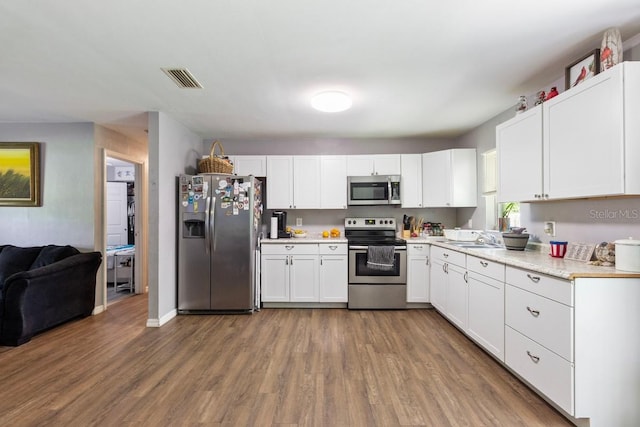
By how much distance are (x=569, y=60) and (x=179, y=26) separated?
9.03 feet

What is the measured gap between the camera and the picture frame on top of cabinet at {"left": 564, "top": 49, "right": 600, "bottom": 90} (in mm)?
1984

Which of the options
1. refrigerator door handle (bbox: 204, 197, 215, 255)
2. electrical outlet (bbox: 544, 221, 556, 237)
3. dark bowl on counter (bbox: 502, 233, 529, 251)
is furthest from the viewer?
refrigerator door handle (bbox: 204, 197, 215, 255)

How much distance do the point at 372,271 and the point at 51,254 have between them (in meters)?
3.76

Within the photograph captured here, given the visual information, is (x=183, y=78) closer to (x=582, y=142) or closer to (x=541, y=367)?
(x=582, y=142)

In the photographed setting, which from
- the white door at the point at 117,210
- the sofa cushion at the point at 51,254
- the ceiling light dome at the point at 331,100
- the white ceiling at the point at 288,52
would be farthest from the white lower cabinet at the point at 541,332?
the white door at the point at 117,210

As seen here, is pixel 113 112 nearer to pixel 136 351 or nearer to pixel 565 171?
pixel 136 351

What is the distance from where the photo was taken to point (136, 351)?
275 cm

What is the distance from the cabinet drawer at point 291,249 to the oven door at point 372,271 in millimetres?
500

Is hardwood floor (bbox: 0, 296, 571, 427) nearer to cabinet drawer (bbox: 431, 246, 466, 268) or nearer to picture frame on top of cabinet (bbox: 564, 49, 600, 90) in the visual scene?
cabinet drawer (bbox: 431, 246, 466, 268)

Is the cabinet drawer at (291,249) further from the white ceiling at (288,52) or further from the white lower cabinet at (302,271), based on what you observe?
the white ceiling at (288,52)

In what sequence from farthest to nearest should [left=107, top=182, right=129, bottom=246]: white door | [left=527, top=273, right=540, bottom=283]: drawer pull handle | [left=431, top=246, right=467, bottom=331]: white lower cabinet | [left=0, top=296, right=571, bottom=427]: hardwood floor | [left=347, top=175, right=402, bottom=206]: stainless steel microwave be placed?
1. [left=107, top=182, right=129, bottom=246]: white door
2. [left=347, top=175, right=402, bottom=206]: stainless steel microwave
3. [left=431, top=246, right=467, bottom=331]: white lower cabinet
4. [left=527, top=273, right=540, bottom=283]: drawer pull handle
5. [left=0, top=296, right=571, bottom=427]: hardwood floor

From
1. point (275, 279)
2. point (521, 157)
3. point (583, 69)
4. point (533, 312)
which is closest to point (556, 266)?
point (533, 312)

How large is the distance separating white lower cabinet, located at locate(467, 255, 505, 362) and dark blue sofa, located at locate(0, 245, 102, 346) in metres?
4.19

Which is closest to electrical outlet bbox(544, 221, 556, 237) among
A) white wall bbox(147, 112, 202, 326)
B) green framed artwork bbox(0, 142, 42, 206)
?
white wall bbox(147, 112, 202, 326)
